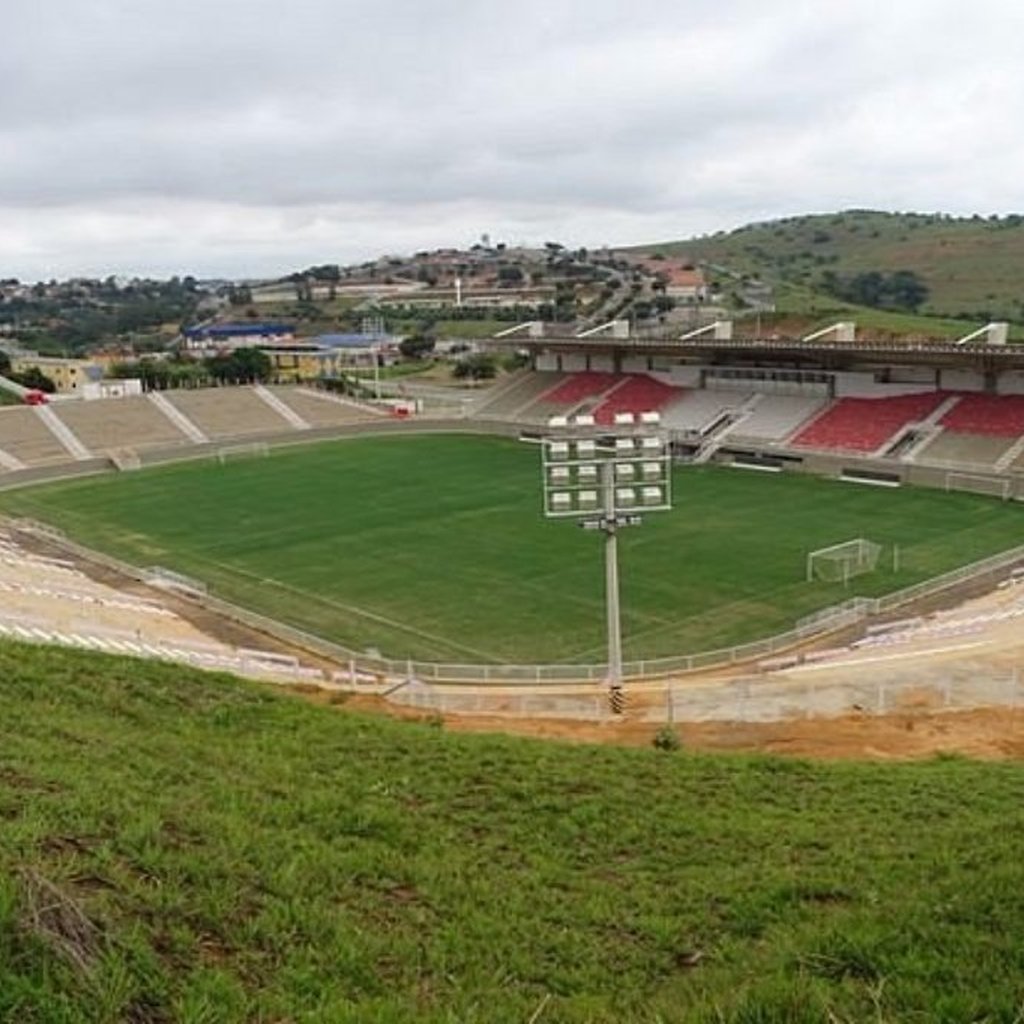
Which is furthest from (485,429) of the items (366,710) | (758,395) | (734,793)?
(734,793)

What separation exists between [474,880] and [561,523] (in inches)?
1418

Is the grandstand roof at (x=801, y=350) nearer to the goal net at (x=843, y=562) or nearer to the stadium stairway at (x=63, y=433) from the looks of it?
the goal net at (x=843, y=562)

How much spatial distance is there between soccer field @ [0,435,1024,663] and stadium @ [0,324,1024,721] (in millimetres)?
139

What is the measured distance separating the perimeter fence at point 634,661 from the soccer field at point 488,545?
0.85m

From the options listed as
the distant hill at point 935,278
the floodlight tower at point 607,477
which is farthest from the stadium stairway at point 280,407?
the distant hill at point 935,278

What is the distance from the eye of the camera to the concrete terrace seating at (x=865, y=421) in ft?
190

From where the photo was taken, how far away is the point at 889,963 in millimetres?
7477

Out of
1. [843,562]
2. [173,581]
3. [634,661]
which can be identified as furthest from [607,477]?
[173,581]

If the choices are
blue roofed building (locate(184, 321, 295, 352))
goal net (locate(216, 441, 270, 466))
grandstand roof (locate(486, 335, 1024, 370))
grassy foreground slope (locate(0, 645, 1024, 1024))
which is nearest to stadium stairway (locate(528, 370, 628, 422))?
grandstand roof (locate(486, 335, 1024, 370))

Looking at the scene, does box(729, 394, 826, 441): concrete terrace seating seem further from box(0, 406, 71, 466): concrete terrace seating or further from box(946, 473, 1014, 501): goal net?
box(0, 406, 71, 466): concrete terrace seating

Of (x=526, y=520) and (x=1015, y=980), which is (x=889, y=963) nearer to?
(x=1015, y=980)

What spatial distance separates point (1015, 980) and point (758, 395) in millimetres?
62479

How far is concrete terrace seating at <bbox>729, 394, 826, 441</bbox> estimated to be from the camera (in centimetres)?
6222

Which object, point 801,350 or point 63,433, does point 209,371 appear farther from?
point 801,350
